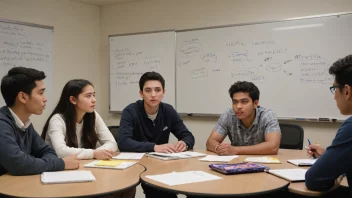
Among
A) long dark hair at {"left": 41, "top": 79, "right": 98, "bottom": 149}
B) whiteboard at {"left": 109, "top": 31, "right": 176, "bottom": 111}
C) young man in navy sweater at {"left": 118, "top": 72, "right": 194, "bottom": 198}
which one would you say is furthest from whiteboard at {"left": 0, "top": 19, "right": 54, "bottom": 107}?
young man in navy sweater at {"left": 118, "top": 72, "right": 194, "bottom": 198}

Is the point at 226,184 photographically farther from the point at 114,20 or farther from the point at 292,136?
the point at 114,20

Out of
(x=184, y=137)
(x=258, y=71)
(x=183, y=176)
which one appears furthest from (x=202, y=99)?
(x=183, y=176)

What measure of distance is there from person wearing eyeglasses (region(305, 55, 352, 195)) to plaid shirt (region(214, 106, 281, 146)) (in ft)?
3.26

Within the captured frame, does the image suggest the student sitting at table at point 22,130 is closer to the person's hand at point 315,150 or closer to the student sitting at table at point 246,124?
the student sitting at table at point 246,124

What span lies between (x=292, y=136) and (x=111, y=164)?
163 centimetres

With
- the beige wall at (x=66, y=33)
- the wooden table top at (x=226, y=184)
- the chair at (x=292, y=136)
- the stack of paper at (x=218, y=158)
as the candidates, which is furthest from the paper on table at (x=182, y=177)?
the beige wall at (x=66, y=33)

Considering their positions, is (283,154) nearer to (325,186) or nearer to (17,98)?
(325,186)

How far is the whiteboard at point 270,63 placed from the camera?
11.5ft

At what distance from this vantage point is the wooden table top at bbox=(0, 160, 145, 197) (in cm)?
151

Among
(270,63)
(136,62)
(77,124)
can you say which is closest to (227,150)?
(77,124)

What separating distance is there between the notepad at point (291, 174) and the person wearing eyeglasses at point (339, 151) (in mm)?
126

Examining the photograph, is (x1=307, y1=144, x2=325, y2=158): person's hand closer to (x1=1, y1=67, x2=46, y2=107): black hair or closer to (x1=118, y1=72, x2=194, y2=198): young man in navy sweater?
(x1=118, y1=72, x2=194, y2=198): young man in navy sweater

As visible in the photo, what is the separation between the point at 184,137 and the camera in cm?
294

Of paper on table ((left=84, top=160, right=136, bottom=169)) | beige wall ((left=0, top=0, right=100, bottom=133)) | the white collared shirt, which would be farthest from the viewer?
beige wall ((left=0, top=0, right=100, bottom=133))
